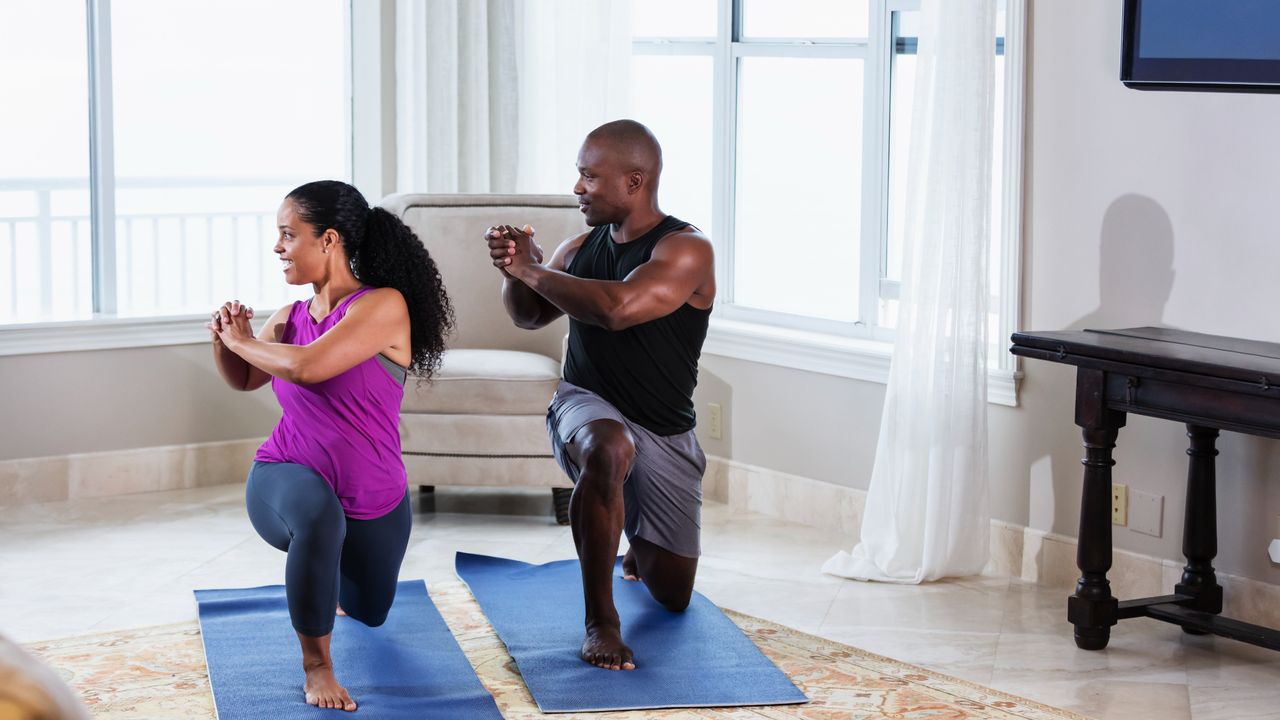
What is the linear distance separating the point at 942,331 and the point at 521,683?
148cm

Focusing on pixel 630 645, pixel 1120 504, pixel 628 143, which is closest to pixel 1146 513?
pixel 1120 504

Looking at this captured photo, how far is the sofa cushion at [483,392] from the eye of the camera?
4117 millimetres

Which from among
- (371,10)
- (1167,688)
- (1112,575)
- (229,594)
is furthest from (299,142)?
(1167,688)

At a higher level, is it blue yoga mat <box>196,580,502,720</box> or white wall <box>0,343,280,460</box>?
white wall <box>0,343,280,460</box>

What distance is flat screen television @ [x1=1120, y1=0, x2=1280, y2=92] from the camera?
308 centimetres

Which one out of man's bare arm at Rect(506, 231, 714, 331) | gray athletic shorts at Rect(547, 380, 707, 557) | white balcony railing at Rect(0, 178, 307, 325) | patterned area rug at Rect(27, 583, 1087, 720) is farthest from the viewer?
white balcony railing at Rect(0, 178, 307, 325)

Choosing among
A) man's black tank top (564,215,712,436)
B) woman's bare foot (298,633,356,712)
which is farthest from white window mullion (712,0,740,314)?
woman's bare foot (298,633,356,712)

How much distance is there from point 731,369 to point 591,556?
166cm

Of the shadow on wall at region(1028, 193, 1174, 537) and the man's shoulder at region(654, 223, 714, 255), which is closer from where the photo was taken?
the man's shoulder at region(654, 223, 714, 255)

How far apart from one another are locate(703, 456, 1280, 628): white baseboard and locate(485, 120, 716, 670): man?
0.98 meters

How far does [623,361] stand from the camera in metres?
3.19

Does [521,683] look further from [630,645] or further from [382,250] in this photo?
[382,250]

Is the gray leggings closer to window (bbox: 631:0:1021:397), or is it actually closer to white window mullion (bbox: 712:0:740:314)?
window (bbox: 631:0:1021:397)

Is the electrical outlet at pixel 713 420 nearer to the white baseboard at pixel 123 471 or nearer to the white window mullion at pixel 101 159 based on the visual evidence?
the white baseboard at pixel 123 471
